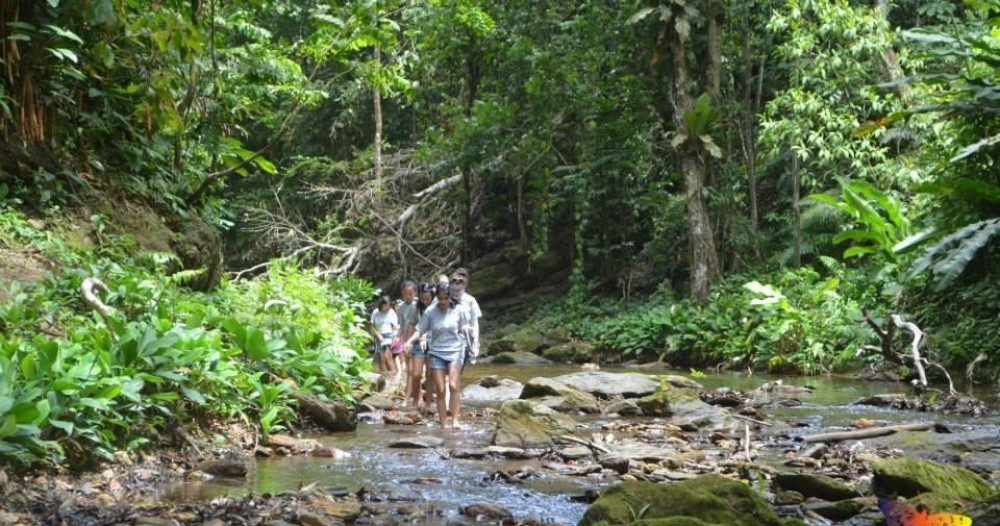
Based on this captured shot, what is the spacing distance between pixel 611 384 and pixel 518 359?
8.56 metres

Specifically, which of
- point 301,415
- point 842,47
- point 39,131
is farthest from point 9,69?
point 842,47

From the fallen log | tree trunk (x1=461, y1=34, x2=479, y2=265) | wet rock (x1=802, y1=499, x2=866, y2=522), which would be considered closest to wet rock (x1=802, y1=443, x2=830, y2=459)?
the fallen log

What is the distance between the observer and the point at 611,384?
1296cm

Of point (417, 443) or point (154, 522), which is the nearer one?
point (154, 522)

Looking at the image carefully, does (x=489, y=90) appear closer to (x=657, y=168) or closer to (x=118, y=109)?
(x=657, y=168)

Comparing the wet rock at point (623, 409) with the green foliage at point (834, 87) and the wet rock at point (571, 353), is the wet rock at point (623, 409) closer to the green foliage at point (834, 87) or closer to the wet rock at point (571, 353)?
the green foliage at point (834, 87)

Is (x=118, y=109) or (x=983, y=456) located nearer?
(x=983, y=456)

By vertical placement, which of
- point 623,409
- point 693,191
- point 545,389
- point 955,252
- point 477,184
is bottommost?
point 623,409

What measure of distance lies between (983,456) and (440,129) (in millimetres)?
21972

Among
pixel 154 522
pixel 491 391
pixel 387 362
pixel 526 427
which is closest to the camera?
pixel 154 522

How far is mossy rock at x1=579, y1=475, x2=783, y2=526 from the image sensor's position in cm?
501

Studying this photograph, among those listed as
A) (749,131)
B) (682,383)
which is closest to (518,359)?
(749,131)

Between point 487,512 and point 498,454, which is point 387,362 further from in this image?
point 487,512

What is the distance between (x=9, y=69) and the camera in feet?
31.5
